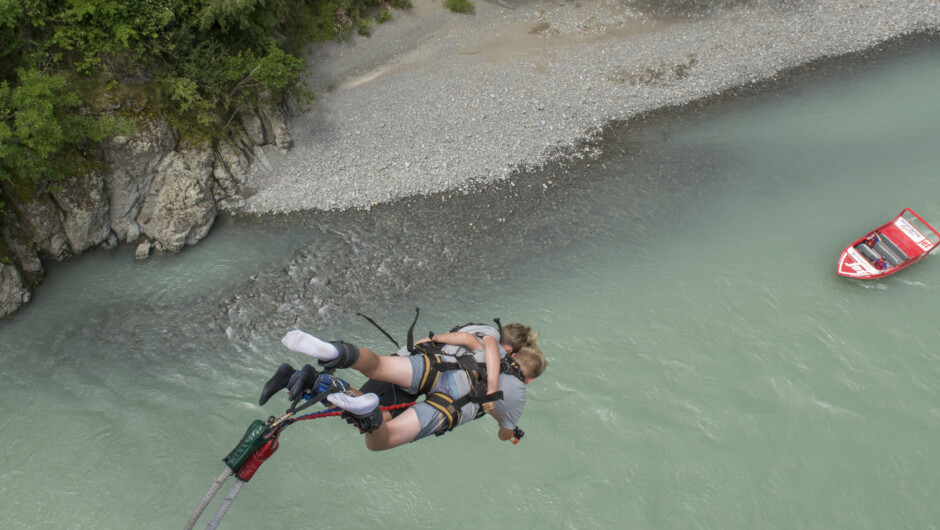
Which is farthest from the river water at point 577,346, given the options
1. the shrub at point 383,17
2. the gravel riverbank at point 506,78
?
the shrub at point 383,17

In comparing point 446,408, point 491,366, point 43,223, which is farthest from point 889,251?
point 43,223

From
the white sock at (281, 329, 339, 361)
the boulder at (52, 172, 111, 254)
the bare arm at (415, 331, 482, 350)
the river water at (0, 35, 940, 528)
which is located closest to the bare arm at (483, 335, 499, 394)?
the bare arm at (415, 331, 482, 350)

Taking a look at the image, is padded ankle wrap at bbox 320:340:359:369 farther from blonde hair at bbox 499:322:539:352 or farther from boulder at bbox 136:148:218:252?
boulder at bbox 136:148:218:252

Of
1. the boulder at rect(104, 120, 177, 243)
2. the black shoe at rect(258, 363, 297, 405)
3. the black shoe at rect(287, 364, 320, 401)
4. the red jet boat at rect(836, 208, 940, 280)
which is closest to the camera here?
the black shoe at rect(287, 364, 320, 401)

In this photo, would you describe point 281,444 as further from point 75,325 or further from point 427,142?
point 427,142

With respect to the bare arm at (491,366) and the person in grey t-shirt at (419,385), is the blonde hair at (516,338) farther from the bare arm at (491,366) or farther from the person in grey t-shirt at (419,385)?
the bare arm at (491,366)

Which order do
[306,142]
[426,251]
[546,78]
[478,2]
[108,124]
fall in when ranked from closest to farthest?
[108,124] → [426,251] → [306,142] → [546,78] → [478,2]

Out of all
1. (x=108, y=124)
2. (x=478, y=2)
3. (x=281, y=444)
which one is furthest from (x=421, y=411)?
(x=478, y=2)
